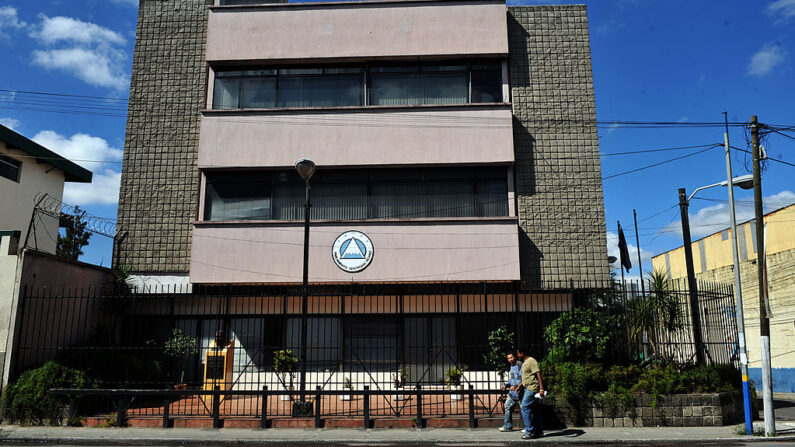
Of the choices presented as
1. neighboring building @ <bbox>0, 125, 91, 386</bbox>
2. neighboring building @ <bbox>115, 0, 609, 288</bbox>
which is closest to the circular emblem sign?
neighboring building @ <bbox>115, 0, 609, 288</bbox>

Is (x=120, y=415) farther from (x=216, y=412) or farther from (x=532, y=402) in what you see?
(x=532, y=402)

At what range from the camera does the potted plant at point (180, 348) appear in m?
15.7

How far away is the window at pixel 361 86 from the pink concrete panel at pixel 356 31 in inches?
23.1

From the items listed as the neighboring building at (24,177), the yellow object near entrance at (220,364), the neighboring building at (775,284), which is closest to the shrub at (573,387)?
the yellow object near entrance at (220,364)

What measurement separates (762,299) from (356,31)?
13.3 meters

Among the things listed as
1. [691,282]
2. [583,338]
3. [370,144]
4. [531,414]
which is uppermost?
[370,144]

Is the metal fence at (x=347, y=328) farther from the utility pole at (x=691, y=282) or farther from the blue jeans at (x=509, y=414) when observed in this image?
the blue jeans at (x=509, y=414)

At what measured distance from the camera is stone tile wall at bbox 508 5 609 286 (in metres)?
17.2

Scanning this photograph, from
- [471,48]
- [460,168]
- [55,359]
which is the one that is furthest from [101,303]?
[471,48]

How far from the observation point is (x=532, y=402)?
37.4ft

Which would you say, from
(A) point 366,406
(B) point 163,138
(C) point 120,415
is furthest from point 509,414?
(B) point 163,138

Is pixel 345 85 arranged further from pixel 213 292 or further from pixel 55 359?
pixel 55 359

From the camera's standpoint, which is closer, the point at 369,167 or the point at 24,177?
the point at 369,167

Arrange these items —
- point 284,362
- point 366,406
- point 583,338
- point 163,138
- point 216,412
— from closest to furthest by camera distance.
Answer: point 366,406, point 216,412, point 583,338, point 284,362, point 163,138
